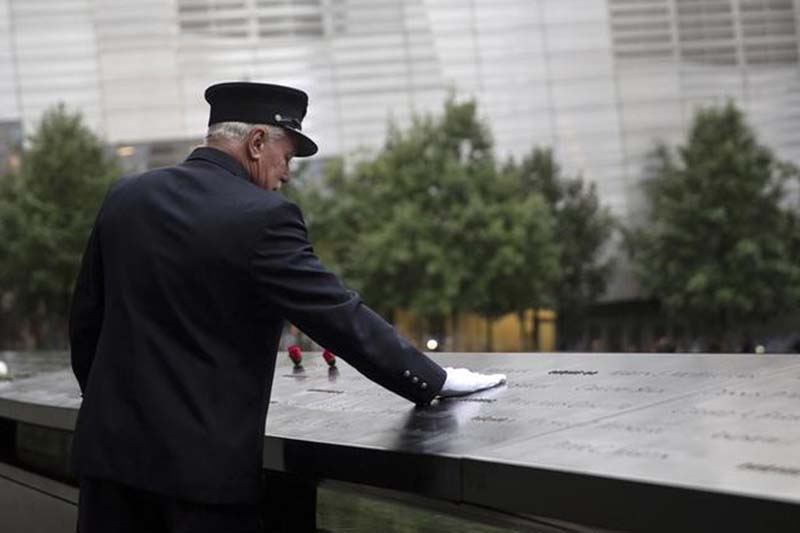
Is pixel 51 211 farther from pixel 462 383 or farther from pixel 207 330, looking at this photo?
pixel 207 330

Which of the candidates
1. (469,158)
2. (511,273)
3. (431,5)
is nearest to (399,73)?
(431,5)

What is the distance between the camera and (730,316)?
131ft

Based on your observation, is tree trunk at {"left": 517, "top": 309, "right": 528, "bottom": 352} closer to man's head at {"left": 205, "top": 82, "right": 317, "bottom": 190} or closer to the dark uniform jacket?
man's head at {"left": 205, "top": 82, "right": 317, "bottom": 190}

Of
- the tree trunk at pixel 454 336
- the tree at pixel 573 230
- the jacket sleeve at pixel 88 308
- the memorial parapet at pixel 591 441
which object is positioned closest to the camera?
the memorial parapet at pixel 591 441

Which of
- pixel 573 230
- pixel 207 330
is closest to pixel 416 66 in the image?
pixel 573 230

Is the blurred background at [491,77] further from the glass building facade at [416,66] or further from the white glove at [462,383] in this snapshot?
the white glove at [462,383]

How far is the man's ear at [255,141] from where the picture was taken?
3418 mm

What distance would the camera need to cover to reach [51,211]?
3694 cm

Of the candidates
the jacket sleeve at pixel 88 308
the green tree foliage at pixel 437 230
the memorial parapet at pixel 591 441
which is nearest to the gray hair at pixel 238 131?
the jacket sleeve at pixel 88 308

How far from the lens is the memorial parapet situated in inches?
90.4

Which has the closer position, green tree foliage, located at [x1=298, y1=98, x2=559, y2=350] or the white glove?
the white glove

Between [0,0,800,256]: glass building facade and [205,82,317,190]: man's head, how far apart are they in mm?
48174

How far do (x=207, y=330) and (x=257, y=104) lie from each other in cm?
63

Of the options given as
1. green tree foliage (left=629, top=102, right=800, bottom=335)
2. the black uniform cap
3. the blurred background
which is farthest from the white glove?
the blurred background
